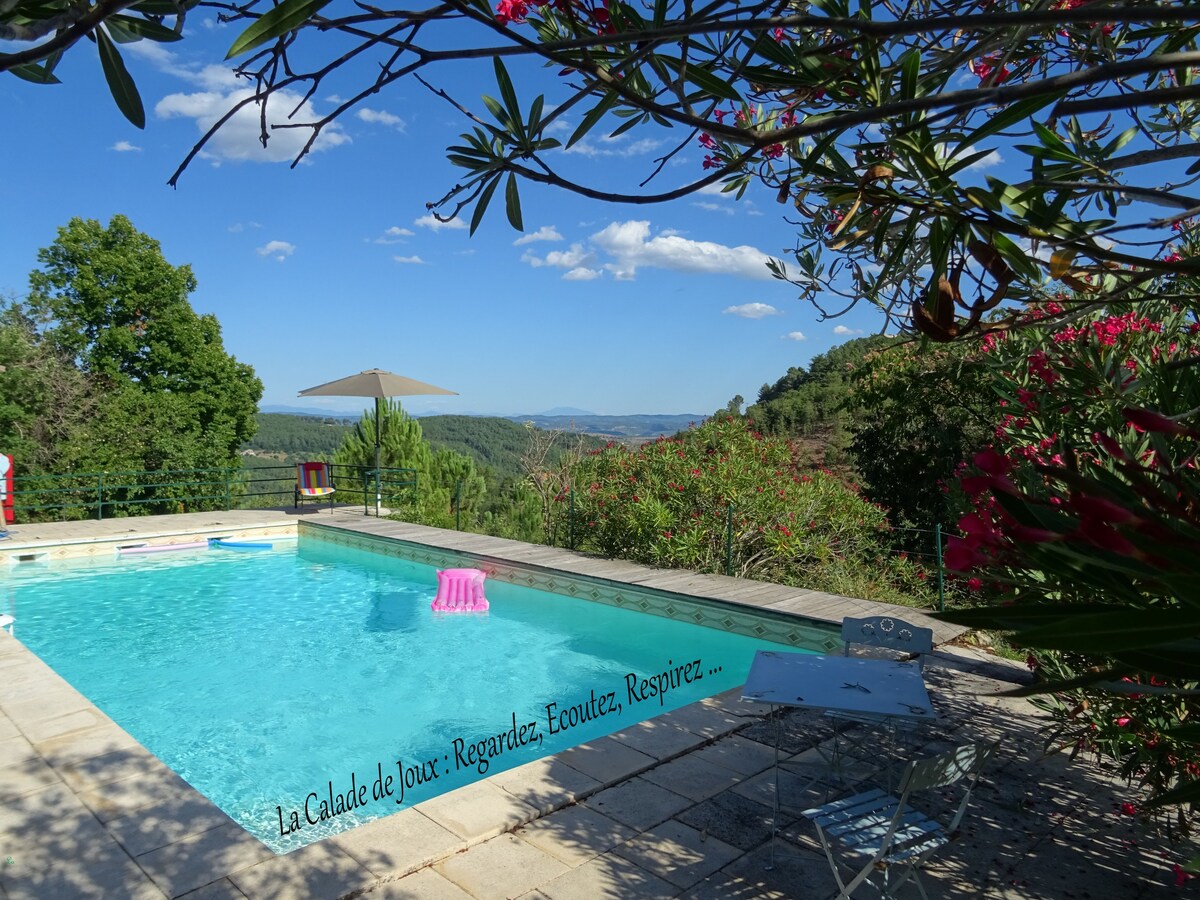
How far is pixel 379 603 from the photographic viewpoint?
869 cm

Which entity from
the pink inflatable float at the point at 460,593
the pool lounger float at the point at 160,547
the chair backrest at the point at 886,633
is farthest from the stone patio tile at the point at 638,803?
the pool lounger float at the point at 160,547

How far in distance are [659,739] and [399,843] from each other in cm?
154

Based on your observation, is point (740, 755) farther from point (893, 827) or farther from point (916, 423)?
point (916, 423)

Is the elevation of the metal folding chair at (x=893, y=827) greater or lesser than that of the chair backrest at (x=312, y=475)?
lesser

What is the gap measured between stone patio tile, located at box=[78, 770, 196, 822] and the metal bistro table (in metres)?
2.62

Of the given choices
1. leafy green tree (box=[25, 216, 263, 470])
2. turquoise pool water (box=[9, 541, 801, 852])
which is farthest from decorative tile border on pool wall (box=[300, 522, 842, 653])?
leafy green tree (box=[25, 216, 263, 470])

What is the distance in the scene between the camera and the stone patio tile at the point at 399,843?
→ 9.36 ft

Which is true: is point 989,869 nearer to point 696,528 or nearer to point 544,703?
point 544,703

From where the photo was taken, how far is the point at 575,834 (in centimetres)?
312

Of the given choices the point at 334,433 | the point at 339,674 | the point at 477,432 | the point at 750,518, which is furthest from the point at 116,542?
the point at 477,432

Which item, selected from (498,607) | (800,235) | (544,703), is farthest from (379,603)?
(800,235)

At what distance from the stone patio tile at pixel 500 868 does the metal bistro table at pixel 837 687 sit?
0.90 metres

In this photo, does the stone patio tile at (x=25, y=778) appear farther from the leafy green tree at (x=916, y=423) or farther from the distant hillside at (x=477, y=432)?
the distant hillside at (x=477, y=432)

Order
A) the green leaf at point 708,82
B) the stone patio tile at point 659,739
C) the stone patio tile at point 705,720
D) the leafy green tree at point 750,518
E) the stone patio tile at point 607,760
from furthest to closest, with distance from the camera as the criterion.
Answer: the leafy green tree at point 750,518
the stone patio tile at point 705,720
the stone patio tile at point 659,739
the stone patio tile at point 607,760
the green leaf at point 708,82
